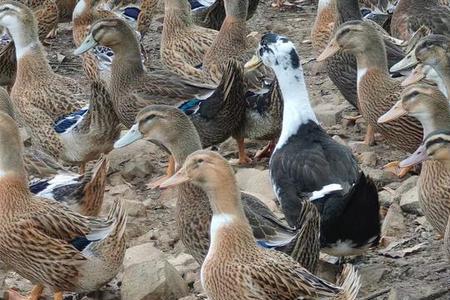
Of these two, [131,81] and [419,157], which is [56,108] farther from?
[419,157]

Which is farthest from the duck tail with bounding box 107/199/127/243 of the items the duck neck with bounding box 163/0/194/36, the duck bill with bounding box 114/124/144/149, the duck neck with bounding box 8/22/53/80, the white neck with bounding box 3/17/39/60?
the duck neck with bounding box 163/0/194/36

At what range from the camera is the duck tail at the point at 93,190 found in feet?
24.8

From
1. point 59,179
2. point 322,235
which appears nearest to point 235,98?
point 59,179

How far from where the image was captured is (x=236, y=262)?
20.2ft

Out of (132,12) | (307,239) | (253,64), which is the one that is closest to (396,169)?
(253,64)

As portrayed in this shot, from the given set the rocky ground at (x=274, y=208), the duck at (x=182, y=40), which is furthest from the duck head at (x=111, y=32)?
the duck at (x=182, y=40)

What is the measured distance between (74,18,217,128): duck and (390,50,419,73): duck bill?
1.33 metres

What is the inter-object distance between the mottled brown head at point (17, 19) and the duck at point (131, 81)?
1.80ft

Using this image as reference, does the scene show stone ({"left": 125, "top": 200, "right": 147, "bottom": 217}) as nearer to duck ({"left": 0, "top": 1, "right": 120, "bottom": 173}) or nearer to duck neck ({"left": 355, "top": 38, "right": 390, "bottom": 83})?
duck ({"left": 0, "top": 1, "right": 120, "bottom": 173})

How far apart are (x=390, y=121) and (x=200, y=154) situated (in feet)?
7.67

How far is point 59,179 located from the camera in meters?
7.76

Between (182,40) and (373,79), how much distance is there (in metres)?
2.32

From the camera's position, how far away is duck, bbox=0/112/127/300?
6879 millimetres

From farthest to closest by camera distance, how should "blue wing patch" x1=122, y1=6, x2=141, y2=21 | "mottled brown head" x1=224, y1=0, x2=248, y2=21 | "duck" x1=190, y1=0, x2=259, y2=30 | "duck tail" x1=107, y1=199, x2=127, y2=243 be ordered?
"blue wing patch" x1=122, y1=6, x2=141, y2=21, "duck" x1=190, y1=0, x2=259, y2=30, "mottled brown head" x1=224, y1=0, x2=248, y2=21, "duck tail" x1=107, y1=199, x2=127, y2=243
